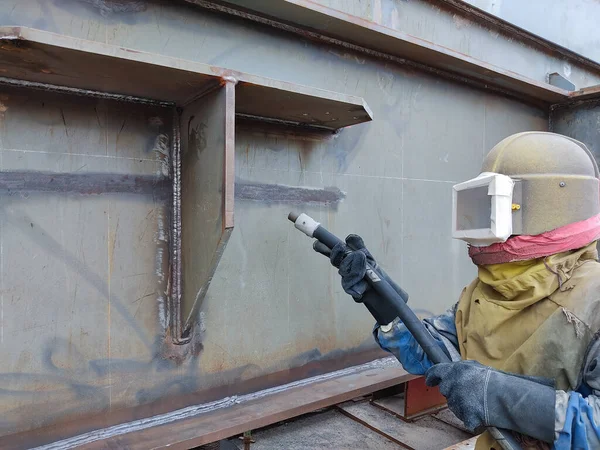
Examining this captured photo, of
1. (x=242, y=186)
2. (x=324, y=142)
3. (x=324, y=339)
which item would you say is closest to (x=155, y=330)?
(x=242, y=186)

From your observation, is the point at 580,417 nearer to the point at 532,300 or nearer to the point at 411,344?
the point at 532,300

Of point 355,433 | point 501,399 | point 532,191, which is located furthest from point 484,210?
point 355,433

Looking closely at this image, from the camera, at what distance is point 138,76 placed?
1646 mm

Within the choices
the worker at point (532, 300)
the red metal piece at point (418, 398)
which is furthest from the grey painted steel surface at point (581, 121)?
the worker at point (532, 300)

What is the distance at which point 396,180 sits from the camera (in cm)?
296

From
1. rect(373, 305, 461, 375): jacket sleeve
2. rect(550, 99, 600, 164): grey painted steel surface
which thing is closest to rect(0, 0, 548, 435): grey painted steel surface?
rect(373, 305, 461, 375): jacket sleeve

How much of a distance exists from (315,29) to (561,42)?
10.4ft

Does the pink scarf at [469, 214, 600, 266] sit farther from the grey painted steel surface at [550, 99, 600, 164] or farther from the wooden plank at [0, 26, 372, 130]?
the grey painted steel surface at [550, 99, 600, 164]

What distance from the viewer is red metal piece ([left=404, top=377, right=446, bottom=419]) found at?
8.05 ft

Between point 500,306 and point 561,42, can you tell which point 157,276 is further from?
point 561,42

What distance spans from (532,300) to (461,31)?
108 inches

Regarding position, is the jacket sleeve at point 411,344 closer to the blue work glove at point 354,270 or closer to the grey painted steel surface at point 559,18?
the blue work glove at point 354,270

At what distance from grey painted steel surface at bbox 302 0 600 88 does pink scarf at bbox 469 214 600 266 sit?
189 cm

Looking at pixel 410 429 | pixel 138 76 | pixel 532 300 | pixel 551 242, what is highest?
pixel 138 76
